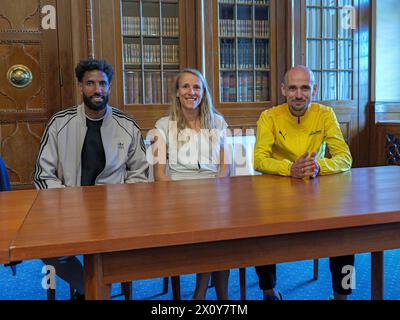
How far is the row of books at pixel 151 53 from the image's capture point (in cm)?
383

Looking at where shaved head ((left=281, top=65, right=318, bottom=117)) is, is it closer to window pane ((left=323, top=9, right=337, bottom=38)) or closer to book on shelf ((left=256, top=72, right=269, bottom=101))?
book on shelf ((left=256, top=72, right=269, bottom=101))

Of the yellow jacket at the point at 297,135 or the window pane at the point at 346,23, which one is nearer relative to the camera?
the yellow jacket at the point at 297,135

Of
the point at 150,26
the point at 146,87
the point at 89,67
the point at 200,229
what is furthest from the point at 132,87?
the point at 200,229

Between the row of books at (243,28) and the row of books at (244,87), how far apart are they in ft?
1.20

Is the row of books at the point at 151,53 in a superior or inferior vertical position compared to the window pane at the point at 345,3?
inferior

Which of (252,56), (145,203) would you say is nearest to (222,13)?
(252,56)

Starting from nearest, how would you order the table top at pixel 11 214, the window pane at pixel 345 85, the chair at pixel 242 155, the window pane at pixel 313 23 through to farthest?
the table top at pixel 11 214, the chair at pixel 242 155, the window pane at pixel 313 23, the window pane at pixel 345 85

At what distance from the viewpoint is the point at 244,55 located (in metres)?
4.16

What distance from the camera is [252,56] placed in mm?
4176

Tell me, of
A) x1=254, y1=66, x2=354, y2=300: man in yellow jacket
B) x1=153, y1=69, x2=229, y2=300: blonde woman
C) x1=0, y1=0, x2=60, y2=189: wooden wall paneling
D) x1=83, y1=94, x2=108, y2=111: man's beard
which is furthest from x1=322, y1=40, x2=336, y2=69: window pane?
x1=83, y1=94, x2=108, y2=111: man's beard

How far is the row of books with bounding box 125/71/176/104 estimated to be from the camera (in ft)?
12.6

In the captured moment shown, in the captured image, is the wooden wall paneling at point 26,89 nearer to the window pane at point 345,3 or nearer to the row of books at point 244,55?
the row of books at point 244,55

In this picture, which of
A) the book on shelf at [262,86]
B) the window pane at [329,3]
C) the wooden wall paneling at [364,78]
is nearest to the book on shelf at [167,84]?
the book on shelf at [262,86]

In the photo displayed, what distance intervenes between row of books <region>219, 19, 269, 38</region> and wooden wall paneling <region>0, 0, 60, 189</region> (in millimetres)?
1503
